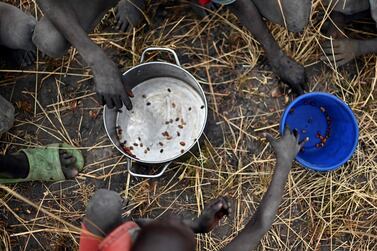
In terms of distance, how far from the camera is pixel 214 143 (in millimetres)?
2699

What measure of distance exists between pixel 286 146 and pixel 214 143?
58cm

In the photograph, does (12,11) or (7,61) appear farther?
(7,61)

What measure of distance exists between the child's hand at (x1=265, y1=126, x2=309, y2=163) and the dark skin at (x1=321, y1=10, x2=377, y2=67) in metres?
0.61

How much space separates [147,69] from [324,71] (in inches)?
32.2

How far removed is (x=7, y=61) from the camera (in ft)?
9.34

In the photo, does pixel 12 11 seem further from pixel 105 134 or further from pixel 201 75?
pixel 201 75

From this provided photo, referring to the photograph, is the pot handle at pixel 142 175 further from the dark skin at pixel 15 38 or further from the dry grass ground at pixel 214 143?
the dark skin at pixel 15 38

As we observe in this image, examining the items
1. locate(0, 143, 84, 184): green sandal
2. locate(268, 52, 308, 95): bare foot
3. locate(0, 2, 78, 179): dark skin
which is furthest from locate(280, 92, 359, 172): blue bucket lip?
locate(0, 2, 78, 179): dark skin

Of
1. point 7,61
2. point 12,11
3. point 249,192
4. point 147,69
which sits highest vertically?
point 12,11

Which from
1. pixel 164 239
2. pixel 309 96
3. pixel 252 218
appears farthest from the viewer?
pixel 309 96

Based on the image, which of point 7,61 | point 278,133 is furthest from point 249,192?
point 7,61

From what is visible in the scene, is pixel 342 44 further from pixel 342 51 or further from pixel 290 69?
pixel 290 69

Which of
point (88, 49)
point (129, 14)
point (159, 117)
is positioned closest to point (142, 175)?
point (159, 117)

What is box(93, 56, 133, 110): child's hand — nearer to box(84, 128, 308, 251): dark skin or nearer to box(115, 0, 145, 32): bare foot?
box(84, 128, 308, 251): dark skin
